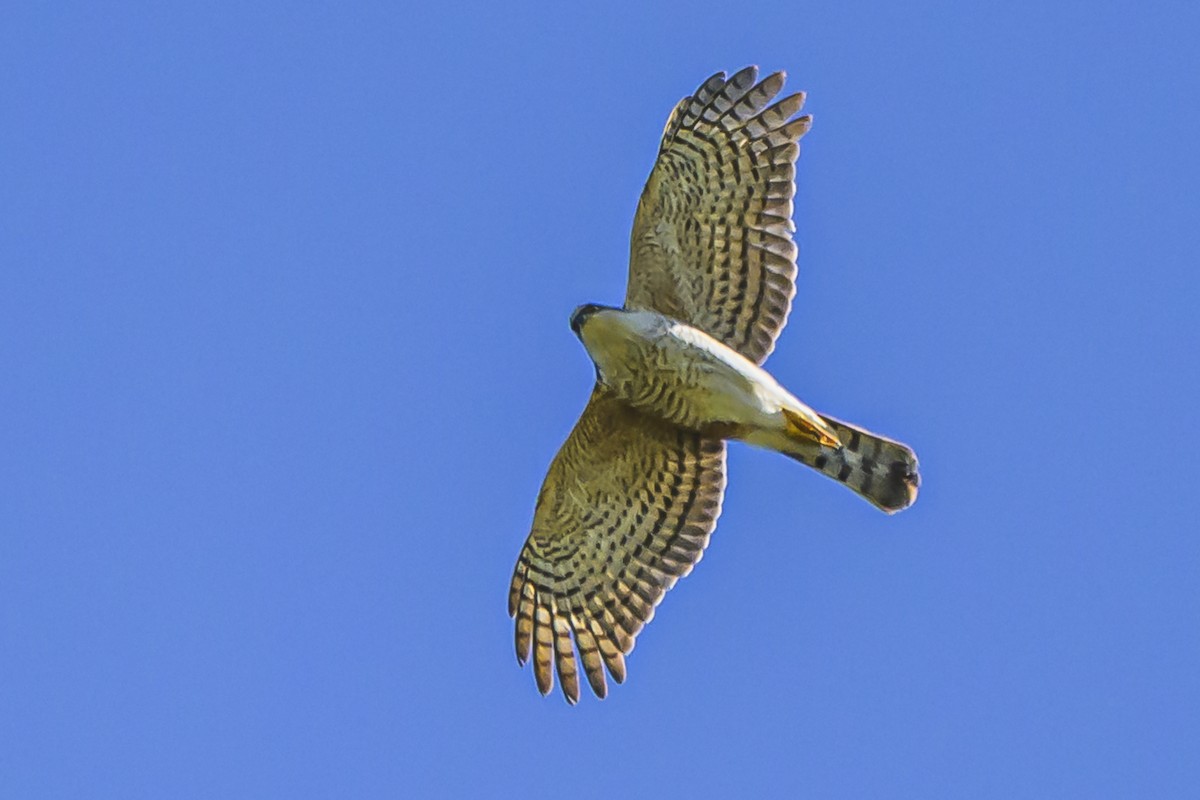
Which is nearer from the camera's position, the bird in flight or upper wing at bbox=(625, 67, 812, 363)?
the bird in flight

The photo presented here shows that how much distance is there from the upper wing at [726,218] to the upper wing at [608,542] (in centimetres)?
81

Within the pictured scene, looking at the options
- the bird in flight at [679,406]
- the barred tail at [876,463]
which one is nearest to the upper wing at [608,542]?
the bird in flight at [679,406]

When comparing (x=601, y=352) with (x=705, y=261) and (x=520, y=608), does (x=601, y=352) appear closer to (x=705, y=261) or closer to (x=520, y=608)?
(x=705, y=261)

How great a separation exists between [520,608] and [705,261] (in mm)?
2461

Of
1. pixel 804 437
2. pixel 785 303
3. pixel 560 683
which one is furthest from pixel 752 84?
pixel 560 683

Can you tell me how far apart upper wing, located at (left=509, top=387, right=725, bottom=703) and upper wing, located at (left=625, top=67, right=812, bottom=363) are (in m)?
0.81

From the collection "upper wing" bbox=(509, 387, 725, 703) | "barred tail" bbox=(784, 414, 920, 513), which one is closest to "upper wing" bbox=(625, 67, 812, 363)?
"barred tail" bbox=(784, 414, 920, 513)

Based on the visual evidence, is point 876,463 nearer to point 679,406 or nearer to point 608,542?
point 679,406

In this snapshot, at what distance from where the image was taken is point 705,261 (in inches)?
499

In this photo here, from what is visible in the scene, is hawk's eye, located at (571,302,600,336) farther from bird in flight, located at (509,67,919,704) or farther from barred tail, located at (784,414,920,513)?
barred tail, located at (784,414,920,513)

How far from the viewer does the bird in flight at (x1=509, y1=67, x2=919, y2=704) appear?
12289mm

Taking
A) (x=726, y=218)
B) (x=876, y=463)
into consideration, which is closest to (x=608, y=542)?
(x=876, y=463)

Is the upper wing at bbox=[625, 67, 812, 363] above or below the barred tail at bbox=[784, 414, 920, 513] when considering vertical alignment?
above

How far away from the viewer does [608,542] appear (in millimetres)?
13258
